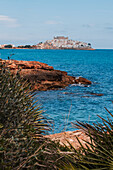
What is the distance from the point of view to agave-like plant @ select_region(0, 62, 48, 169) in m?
3.92

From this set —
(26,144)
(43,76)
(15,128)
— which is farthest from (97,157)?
(43,76)

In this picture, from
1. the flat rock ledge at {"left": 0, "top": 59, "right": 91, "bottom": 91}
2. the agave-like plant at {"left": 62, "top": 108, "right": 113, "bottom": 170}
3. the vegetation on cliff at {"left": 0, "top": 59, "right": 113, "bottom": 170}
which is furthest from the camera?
the flat rock ledge at {"left": 0, "top": 59, "right": 91, "bottom": 91}

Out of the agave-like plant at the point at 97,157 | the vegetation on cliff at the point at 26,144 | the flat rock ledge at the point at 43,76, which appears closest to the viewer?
the agave-like plant at the point at 97,157

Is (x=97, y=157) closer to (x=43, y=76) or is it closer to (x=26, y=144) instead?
(x=26, y=144)

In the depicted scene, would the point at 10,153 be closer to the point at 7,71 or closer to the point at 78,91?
the point at 7,71

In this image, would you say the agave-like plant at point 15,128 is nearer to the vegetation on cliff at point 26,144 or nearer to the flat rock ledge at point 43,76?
the vegetation on cliff at point 26,144

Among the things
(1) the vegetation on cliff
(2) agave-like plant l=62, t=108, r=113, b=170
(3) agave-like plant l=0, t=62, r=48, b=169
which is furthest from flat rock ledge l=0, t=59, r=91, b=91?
(2) agave-like plant l=62, t=108, r=113, b=170

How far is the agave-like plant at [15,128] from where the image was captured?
392cm

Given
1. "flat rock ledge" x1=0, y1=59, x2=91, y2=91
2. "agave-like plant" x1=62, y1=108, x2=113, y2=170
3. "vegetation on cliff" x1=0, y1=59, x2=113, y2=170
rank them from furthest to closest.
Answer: "flat rock ledge" x1=0, y1=59, x2=91, y2=91 < "vegetation on cliff" x1=0, y1=59, x2=113, y2=170 < "agave-like plant" x1=62, y1=108, x2=113, y2=170

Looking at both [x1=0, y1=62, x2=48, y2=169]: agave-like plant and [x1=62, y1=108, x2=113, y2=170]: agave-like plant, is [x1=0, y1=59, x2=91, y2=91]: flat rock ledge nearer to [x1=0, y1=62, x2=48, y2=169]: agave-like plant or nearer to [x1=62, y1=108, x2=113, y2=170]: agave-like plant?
[x1=0, y1=62, x2=48, y2=169]: agave-like plant

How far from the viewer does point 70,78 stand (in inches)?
1454

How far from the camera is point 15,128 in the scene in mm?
4203

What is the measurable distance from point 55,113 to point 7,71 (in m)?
16.6

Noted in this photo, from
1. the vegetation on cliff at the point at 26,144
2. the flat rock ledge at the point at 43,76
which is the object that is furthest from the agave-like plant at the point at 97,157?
the flat rock ledge at the point at 43,76
